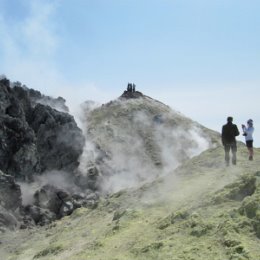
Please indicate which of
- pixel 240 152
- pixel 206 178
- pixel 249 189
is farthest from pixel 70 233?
pixel 240 152

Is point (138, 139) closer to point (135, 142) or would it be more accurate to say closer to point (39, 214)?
point (135, 142)

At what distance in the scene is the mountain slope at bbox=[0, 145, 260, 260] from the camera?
17031 millimetres

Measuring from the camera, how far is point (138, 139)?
121312 mm

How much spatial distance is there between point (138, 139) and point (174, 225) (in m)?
101

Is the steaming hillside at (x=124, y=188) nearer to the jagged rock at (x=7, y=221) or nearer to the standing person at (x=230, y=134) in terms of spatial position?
the jagged rock at (x=7, y=221)

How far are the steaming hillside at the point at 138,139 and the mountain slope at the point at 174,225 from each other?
5438 cm

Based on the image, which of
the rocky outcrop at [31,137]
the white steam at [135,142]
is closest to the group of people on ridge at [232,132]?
the rocky outcrop at [31,137]

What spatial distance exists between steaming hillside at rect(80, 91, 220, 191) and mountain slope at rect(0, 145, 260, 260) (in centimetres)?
5438

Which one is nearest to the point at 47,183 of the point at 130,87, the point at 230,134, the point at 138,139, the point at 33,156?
the point at 33,156

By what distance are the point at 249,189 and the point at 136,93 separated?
132 meters

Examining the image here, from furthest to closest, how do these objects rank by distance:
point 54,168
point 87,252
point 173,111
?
point 173,111 < point 54,168 < point 87,252

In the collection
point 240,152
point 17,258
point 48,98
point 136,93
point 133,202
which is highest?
point 136,93

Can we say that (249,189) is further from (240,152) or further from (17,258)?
(240,152)

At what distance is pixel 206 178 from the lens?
30141 mm
